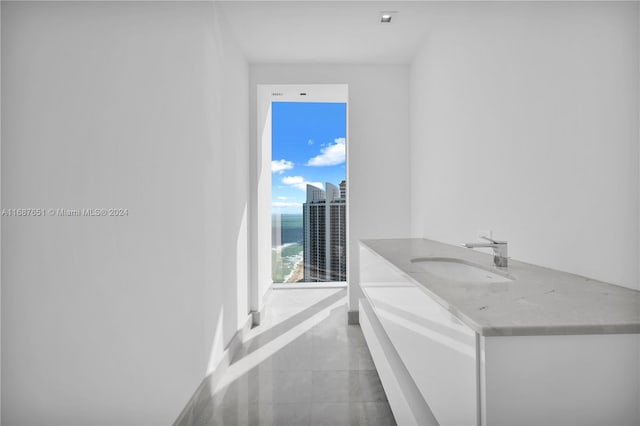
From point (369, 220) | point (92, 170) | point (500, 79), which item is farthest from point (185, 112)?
point (369, 220)

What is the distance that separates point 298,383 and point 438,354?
4.38ft

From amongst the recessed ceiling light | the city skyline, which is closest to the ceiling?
the recessed ceiling light

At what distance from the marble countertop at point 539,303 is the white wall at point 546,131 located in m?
0.13

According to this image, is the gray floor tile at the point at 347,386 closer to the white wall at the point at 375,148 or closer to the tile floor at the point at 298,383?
the tile floor at the point at 298,383

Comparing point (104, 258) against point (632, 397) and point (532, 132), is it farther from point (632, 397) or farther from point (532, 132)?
point (532, 132)

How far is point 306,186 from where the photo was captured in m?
4.03

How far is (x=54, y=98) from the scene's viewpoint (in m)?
1.31

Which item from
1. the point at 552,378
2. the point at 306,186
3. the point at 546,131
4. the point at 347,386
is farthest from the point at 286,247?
the point at 552,378

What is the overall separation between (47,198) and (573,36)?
88.0 inches

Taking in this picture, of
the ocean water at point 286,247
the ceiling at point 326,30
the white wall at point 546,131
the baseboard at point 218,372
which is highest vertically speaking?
the ceiling at point 326,30

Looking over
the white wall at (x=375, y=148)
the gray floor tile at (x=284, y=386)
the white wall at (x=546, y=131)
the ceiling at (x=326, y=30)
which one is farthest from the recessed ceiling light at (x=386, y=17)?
the gray floor tile at (x=284, y=386)

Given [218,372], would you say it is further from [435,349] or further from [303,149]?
[303,149]

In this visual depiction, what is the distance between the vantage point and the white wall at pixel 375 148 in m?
2.88

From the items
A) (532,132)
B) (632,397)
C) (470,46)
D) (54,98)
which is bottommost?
(632,397)
